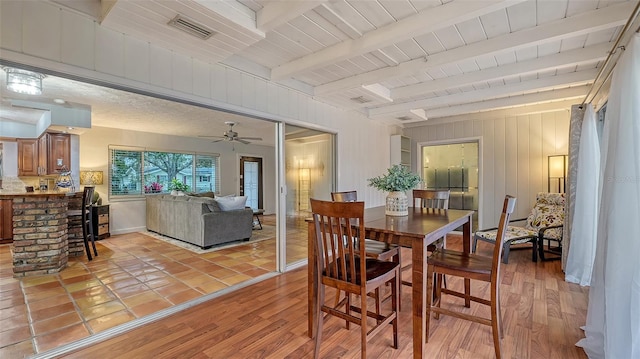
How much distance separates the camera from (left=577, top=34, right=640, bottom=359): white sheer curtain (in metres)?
1.52

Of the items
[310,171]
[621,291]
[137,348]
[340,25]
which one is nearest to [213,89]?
[340,25]

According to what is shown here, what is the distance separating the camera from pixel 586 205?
3008 millimetres

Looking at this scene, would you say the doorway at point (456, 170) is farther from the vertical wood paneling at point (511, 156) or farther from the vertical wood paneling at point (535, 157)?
the vertical wood paneling at point (535, 157)

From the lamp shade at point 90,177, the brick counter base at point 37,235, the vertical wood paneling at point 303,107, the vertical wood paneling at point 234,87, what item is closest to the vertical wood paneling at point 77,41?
the vertical wood paneling at point 234,87

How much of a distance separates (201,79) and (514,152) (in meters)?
5.29

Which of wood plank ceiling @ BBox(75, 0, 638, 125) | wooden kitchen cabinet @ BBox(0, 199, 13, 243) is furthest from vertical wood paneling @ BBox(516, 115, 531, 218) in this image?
wooden kitchen cabinet @ BBox(0, 199, 13, 243)

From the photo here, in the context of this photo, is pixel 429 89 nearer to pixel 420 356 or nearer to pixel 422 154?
pixel 422 154

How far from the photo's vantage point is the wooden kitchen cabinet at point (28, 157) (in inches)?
203

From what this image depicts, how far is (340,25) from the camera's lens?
2.24 m

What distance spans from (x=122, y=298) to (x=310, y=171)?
8.72ft

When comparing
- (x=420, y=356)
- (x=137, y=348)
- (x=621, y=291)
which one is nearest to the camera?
(x=621, y=291)

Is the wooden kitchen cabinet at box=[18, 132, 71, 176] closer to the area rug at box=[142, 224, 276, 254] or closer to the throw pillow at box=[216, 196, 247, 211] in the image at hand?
the area rug at box=[142, 224, 276, 254]

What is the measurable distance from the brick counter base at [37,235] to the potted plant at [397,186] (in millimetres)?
4012

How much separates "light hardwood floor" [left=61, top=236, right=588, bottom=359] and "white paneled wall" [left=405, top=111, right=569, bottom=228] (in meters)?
2.48
